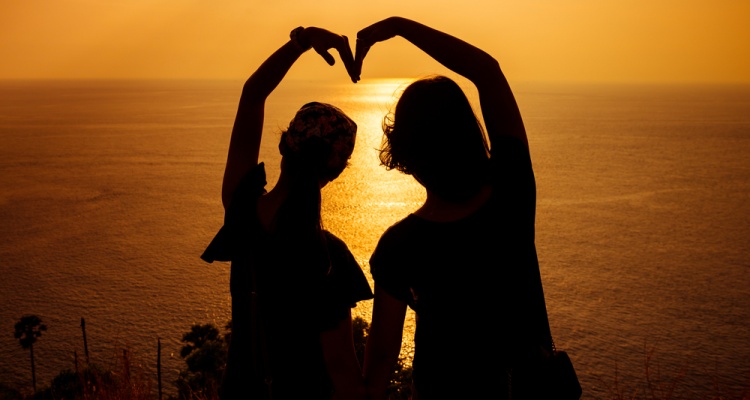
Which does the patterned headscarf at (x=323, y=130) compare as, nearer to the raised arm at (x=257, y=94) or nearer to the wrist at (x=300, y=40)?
the raised arm at (x=257, y=94)

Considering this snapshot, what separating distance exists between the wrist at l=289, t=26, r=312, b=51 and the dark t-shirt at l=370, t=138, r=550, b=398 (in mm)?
1102

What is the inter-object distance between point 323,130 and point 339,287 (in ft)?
2.38

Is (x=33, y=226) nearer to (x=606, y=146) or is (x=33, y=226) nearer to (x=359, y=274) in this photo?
(x=359, y=274)

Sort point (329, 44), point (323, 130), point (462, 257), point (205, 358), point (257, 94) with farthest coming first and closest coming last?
point (205, 358), point (257, 94), point (329, 44), point (323, 130), point (462, 257)

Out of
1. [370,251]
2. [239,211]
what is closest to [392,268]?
[239,211]

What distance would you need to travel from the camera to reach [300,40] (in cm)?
306

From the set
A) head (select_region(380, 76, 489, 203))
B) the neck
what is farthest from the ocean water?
head (select_region(380, 76, 489, 203))

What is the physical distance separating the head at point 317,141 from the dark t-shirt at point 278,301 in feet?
1.02

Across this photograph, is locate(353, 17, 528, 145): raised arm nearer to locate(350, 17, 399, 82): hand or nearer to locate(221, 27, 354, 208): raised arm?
locate(350, 17, 399, 82): hand

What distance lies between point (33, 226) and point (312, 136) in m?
110

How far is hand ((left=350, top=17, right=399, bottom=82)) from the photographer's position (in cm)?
286

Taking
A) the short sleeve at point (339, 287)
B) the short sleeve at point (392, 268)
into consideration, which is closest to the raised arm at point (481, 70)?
the short sleeve at point (392, 268)

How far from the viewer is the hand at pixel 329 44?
288 cm

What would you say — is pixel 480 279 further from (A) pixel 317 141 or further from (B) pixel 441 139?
(A) pixel 317 141
